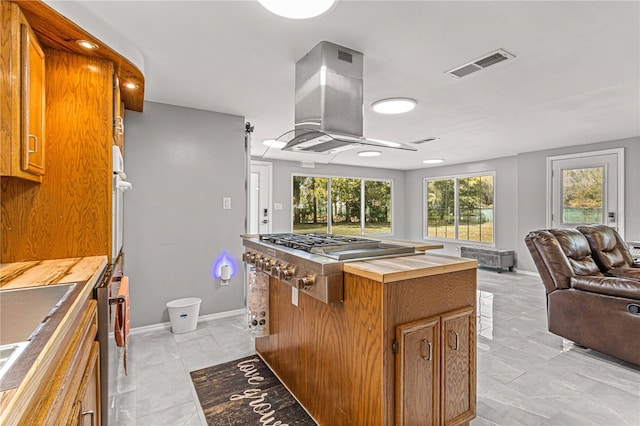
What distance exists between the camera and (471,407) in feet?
5.49

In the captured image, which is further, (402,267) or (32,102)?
(32,102)

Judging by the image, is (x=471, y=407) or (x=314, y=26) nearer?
(x=471, y=407)

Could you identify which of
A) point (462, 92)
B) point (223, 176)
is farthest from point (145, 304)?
point (462, 92)

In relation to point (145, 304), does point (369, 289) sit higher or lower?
higher

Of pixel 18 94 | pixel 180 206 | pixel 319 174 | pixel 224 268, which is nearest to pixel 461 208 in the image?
pixel 319 174

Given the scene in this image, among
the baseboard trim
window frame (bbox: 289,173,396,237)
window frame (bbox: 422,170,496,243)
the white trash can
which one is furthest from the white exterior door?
window frame (bbox: 422,170,496,243)

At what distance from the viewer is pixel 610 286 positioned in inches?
97.0

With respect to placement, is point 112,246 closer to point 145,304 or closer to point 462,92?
point 145,304

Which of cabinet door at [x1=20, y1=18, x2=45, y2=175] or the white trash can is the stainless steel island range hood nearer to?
cabinet door at [x1=20, y1=18, x2=45, y2=175]

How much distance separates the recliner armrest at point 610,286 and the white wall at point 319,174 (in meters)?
5.01

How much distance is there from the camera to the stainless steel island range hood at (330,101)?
2145 millimetres

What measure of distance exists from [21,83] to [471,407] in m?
2.81

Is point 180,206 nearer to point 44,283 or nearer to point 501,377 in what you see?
point 44,283

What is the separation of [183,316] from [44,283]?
1.80 meters
